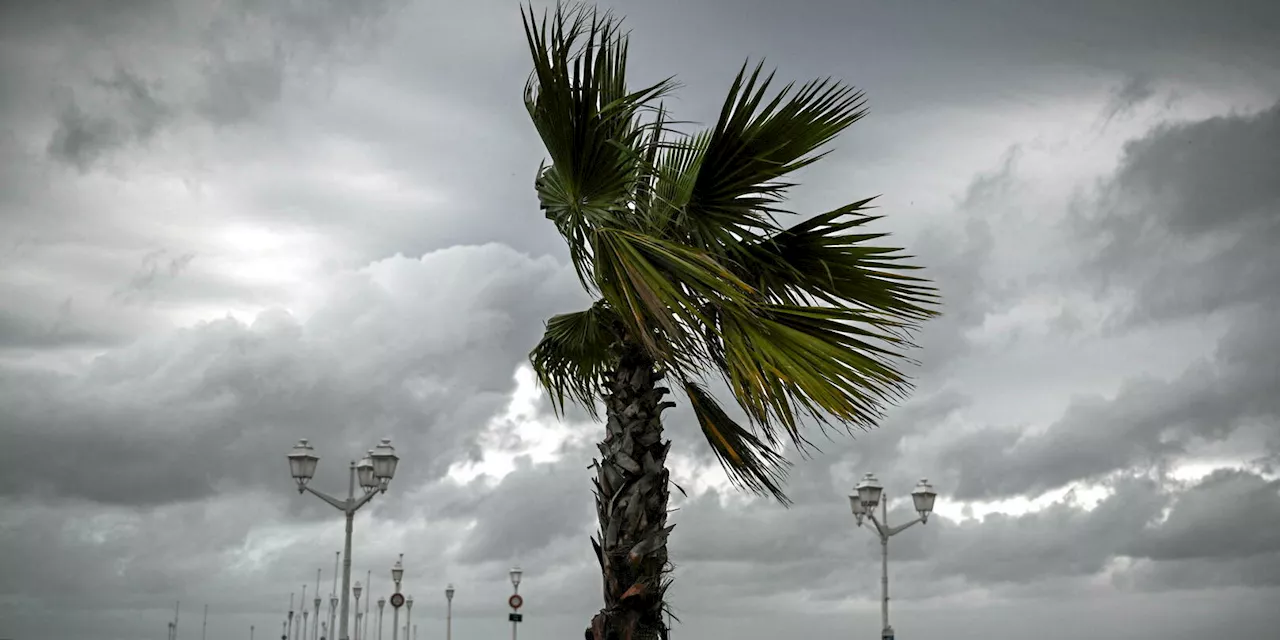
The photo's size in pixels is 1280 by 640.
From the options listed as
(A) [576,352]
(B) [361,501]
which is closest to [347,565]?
(B) [361,501]

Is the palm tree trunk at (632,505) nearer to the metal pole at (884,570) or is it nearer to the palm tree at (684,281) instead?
the palm tree at (684,281)

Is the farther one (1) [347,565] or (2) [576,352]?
(1) [347,565]

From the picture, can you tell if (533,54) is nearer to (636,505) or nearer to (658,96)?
(658,96)

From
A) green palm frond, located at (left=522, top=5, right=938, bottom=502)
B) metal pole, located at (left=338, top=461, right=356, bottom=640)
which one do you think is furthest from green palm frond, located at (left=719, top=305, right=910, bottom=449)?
metal pole, located at (left=338, top=461, right=356, bottom=640)

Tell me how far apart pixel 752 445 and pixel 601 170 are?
1758mm

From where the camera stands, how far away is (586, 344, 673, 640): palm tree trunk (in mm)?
6453

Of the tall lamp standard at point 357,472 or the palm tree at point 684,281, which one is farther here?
the tall lamp standard at point 357,472

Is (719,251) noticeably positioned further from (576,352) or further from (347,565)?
(347,565)

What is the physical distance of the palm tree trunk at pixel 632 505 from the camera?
6453 millimetres

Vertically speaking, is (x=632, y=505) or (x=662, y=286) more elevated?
(x=662, y=286)

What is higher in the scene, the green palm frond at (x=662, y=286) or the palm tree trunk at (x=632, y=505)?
the green palm frond at (x=662, y=286)

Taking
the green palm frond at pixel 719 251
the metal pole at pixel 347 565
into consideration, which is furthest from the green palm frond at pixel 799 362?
the metal pole at pixel 347 565

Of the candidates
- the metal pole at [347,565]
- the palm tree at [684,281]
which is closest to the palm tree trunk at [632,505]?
the palm tree at [684,281]

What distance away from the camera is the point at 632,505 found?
6.57 metres
